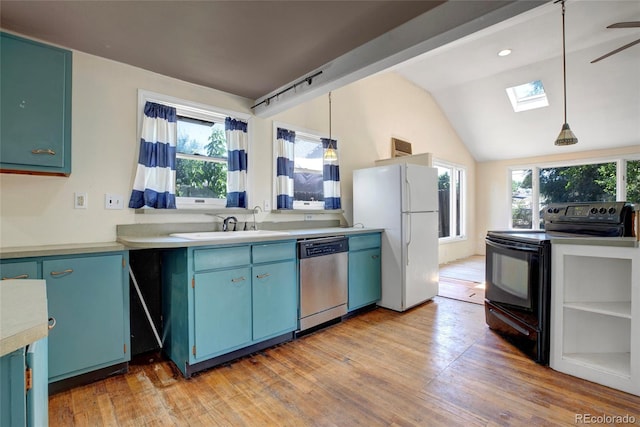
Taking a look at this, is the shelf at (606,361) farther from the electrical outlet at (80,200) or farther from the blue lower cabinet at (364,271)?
the electrical outlet at (80,200)

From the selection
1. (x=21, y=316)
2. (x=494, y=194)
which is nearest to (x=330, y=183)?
(x=21, y=316)

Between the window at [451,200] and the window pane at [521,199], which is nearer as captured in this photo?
the window at [451,200]

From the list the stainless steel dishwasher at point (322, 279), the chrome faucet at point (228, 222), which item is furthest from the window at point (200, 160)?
the stainless steel dishwasher at point (322, 279)

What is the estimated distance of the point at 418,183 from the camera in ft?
11.2

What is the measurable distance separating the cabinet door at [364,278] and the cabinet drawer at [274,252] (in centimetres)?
80

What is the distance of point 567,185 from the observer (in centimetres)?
597

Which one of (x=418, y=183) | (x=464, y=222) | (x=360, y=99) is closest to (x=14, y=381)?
(x=418, y=183)

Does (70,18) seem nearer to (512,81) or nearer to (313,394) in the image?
(313,394)

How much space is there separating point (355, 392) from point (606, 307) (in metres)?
1.80

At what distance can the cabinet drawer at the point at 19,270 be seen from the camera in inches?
65.6

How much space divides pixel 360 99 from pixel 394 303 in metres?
2.87

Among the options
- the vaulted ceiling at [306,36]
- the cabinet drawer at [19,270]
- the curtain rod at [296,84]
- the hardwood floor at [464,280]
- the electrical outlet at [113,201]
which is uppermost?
the vaulted ceiling at [306,36]

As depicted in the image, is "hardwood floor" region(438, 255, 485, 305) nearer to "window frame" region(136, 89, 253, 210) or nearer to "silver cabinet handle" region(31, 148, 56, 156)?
"window frame" region(136, 89, 253, 210)

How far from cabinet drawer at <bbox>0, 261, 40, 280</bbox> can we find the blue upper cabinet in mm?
574
